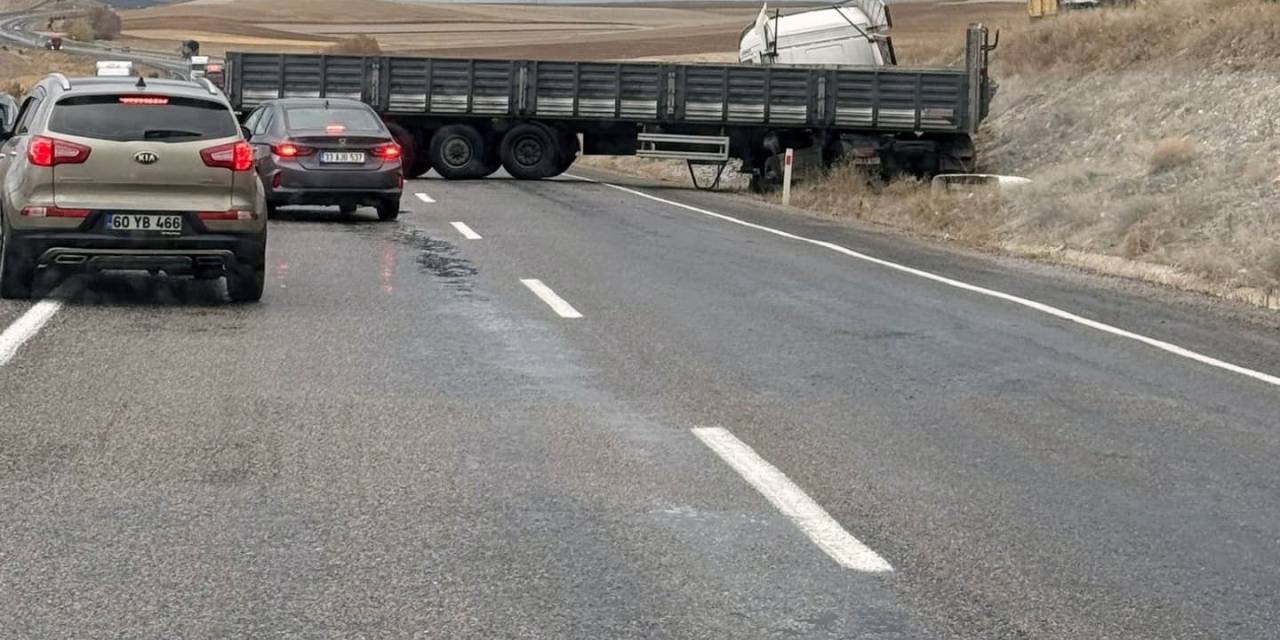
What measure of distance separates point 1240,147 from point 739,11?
12643 cm

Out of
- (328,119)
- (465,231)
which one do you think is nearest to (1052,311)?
(465,231)

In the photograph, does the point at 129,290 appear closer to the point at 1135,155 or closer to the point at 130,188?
the point at 130,188

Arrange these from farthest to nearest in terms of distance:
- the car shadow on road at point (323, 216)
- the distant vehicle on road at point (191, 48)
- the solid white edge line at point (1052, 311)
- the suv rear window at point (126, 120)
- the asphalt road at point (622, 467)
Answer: the distant vehicle on road at point (191, 48) < the car shadow on road at point (323, 216) < the suv rear window at point (126, 120) < the solid white edge line at point (1052, 311) < the asphalt road at point (622, 467)

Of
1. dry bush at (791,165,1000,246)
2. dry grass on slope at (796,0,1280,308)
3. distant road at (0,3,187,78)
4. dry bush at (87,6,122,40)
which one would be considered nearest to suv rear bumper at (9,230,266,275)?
dry grass on slope at (796,0,1280,308)

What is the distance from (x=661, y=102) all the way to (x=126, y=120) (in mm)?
20167

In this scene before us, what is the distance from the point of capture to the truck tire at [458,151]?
3197 cm

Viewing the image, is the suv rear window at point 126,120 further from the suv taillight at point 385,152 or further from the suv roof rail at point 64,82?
the suv taillight at point 385,152

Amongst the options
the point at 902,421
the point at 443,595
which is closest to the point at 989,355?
the point at 902,421

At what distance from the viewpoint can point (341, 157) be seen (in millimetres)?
20734

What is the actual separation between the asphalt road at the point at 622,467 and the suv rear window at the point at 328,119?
294 inches

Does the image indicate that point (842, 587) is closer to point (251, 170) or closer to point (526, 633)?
point (526, 633)

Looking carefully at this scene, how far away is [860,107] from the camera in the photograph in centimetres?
3119

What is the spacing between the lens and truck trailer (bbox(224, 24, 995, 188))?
1228 inches

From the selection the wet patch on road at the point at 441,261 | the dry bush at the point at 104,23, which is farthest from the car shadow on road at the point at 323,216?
the dry bush at the point at 104,23
